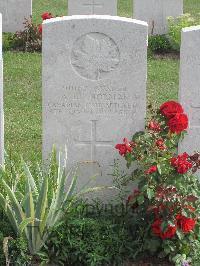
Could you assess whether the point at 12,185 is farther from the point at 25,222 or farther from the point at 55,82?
the point at 55,82

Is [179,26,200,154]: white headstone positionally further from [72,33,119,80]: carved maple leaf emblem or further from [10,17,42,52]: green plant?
[10,17,42,52]: green plant

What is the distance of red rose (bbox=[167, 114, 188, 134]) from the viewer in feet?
20.3

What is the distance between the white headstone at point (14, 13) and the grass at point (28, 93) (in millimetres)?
1538

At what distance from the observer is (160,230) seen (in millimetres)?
5996

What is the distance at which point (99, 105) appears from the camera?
256 inches

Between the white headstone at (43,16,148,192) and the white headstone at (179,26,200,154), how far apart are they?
0.30 m

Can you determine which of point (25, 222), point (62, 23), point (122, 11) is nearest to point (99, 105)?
point (62, 23)

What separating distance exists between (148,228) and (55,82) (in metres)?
1.36

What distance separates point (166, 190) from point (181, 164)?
0.76 feet

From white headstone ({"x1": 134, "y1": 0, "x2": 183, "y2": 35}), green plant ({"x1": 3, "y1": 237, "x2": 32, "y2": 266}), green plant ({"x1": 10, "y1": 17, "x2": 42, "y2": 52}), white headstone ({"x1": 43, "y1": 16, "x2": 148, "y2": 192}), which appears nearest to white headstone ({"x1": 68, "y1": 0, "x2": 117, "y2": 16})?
white headstone ({"x1": 134, "y1": 0, "x2": 183, "y2": 35})

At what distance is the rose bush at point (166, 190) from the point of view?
5930mm

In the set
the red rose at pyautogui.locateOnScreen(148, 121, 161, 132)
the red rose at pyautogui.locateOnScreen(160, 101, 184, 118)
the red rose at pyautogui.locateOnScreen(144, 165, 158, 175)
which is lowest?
the red rose at pyautogui.locateOnScreen(144, 165, 158, 175)

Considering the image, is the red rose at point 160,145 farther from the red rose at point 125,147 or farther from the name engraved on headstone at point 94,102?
the name engraved on headstone at point 94,102

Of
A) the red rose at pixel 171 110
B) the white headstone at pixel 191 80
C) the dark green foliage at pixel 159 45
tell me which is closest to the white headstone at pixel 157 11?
the dark green foliage at pixel 159 45
